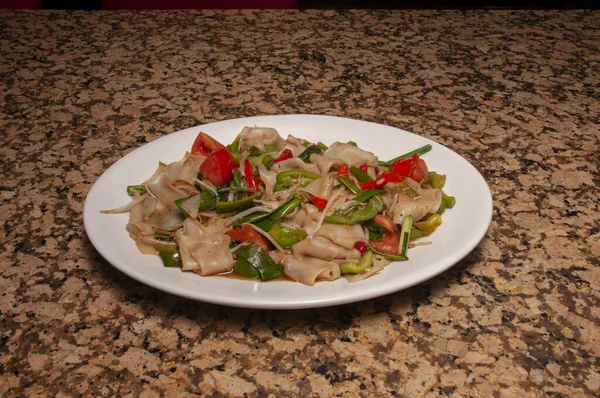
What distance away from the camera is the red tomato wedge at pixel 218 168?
142 cm

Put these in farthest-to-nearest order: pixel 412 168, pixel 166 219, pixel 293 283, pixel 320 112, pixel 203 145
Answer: pixel 320 112, pixel 203 145, pixel 412 168, pixel 166 219, pixel 293 283

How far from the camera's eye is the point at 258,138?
1.59m

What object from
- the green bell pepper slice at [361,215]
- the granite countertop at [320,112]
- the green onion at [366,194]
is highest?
the green onion at [366,194]

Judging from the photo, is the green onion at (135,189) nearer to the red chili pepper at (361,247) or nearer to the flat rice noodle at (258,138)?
the flat rice noodle at (258,138)

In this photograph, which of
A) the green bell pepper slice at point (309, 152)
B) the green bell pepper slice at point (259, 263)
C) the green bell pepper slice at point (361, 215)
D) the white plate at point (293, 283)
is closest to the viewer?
the white plate at point (293, 283)

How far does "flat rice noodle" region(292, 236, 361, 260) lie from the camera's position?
1.22m

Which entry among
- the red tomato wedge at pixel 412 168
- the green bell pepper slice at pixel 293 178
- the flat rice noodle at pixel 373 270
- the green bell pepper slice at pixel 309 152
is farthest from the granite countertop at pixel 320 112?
the green bell pepper slice at pixel 309 152

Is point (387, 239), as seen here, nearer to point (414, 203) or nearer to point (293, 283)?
point (414, 203)

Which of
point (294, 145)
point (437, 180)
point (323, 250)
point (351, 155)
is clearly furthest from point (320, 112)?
point (323, 250)

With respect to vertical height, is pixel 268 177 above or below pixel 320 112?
above

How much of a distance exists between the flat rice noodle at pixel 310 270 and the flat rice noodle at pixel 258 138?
447mm

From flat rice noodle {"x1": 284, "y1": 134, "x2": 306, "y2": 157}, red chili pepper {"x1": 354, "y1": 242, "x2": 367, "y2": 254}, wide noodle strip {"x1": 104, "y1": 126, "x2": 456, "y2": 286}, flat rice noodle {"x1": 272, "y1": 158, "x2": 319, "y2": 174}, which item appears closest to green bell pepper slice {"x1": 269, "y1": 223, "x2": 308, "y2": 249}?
wide noodle strip {"x1": 104, "y1": 126, "x2": 456, "y2": 286}

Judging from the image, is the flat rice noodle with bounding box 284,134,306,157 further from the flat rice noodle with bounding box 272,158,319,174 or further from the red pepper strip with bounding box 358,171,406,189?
the red pepper strip with bounding box 358,171,406,189

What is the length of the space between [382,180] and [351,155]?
0.46ft
